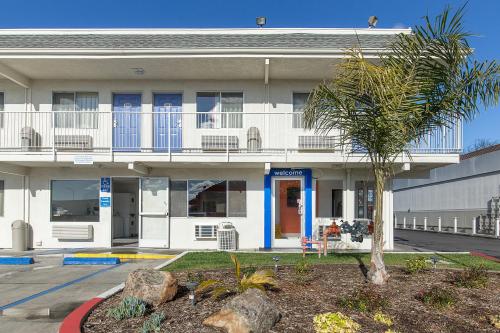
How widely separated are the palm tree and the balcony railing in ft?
18.5

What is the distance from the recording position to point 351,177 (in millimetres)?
13344

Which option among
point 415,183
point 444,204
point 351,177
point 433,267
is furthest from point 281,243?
point 415,183

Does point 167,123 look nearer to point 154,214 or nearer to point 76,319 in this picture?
point 154,214

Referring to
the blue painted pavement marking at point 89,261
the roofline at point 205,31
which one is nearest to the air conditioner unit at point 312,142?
the roofline at point 205,31

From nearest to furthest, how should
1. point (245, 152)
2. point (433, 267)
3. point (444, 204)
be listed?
1. point (433, 267)
2. point (245, 152)
3. point (444, 204)

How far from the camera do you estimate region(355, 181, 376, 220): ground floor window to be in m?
13.4

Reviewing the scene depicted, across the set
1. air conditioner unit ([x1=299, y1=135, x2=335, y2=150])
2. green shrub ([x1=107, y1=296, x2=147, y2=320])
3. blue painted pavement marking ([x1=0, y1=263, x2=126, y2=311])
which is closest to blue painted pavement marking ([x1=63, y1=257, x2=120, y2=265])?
blue painted pavement marking ([x1=0, y1=263, x2=126, y2=311])

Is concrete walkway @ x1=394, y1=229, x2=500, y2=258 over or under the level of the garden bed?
under

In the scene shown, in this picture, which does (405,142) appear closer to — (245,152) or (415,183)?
(245,152)

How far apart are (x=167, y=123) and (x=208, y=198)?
2895mm

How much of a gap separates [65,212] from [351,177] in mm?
9853

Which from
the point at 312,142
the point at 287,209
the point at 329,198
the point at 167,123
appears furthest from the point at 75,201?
the point at 329,198

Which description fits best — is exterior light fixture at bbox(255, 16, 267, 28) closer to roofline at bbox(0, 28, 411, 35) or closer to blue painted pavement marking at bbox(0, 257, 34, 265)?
roofline at bbox(0, 28, 411, 35)

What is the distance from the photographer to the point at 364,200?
13484 millimetres
